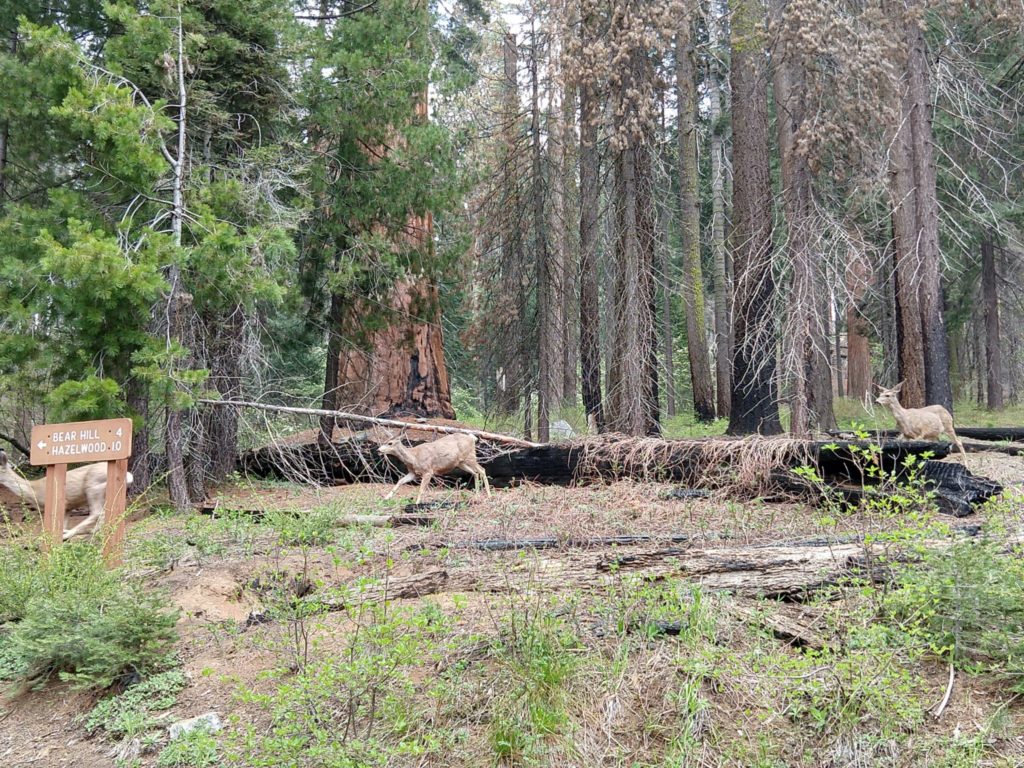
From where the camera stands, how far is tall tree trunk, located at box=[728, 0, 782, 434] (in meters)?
11.1

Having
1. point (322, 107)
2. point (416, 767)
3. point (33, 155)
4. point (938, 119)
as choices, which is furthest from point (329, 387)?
point (938, 119)

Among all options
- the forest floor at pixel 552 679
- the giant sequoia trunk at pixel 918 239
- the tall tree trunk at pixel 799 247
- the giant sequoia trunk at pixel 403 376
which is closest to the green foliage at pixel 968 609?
the forest floor at pixel 552 679

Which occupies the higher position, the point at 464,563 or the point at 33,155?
the point at 33,155

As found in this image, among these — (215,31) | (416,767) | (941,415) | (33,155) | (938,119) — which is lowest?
(416,767)

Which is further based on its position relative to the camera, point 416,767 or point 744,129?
point 744,129

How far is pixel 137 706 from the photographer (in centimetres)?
446

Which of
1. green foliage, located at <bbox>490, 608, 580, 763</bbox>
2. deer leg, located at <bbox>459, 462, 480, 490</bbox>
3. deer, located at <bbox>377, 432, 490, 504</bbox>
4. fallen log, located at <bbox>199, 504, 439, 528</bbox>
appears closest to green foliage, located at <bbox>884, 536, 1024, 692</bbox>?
green foliage, located at <bbox>490, 608, 580, 763</bbox>

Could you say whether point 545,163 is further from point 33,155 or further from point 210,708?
point 210,708

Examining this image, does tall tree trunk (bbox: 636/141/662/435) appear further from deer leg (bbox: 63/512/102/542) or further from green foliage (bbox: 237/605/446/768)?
green foliage (bbox: 237/605/446/768)

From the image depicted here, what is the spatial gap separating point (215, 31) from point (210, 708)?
9339 mm

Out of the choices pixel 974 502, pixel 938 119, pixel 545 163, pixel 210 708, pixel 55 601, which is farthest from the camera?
pixel 938 119

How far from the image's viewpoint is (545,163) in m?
14.5

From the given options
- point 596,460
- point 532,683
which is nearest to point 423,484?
point 596,460

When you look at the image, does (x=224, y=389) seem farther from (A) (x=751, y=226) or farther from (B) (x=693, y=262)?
(B) (x=693, y=262)
